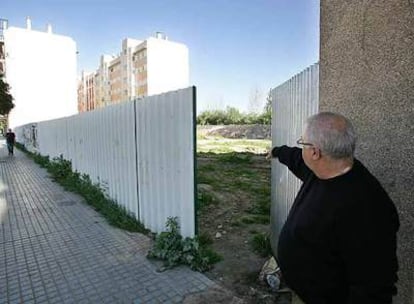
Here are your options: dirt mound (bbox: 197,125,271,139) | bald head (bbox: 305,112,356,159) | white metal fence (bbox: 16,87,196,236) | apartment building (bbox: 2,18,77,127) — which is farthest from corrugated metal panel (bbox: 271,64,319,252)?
dirt mound (bbox: 197,125,271,139)

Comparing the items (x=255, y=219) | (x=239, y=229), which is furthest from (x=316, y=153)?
(x=255, y=219)

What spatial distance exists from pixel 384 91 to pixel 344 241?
42.6 inches

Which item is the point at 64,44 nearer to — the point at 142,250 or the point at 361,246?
the point at 142,250

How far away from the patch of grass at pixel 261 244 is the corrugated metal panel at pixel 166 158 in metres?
0.94

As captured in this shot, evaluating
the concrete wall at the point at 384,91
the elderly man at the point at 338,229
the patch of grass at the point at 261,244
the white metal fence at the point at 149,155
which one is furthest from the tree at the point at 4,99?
the elderly man at the point at 338,229

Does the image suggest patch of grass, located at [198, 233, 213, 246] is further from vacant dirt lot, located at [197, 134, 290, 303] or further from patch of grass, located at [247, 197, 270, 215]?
patch of grass, located at [247, 197, 270, 215]

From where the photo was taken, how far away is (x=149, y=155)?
16.0ft

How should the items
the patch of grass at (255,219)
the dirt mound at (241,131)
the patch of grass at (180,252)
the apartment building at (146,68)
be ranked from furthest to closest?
the apartment building at (146,68) → the dirt mound at (241,131) → the patch of grass at (255,219) → the patch of grass at (180,252)

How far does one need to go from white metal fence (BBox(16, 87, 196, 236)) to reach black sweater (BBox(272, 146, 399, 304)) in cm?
237

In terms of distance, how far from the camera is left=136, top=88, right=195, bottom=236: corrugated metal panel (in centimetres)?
393

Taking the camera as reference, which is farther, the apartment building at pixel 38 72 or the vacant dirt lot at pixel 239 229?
the apartment building at pixel 38 72

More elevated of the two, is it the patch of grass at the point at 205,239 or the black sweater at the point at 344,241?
the black sweater at the point at 344,241

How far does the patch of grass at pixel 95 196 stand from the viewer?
17.4 ft

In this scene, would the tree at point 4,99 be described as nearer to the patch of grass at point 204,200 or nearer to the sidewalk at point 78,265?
the sidewalk at point 78,265
